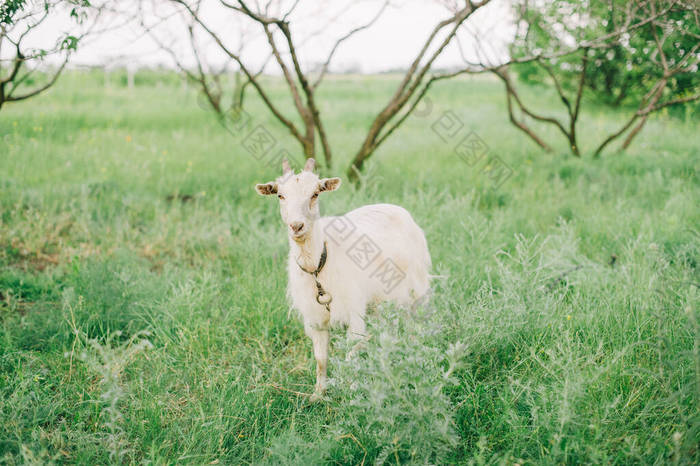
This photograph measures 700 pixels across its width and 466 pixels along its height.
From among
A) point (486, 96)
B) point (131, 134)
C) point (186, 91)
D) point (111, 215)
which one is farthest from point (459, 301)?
point (486, 96)

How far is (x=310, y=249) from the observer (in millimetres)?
2686

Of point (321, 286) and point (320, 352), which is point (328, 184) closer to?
point (321, 286)

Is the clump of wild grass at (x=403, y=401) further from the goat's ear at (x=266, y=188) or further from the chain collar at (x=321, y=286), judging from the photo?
the goat's ear at (x=266, y=188)

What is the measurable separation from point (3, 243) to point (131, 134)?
4.71 metres

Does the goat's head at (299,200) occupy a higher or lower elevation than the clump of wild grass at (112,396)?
higher

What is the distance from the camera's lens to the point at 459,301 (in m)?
3.22

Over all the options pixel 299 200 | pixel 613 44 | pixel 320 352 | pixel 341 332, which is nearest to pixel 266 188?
pixel 299 200

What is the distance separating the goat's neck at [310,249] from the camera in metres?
2.67

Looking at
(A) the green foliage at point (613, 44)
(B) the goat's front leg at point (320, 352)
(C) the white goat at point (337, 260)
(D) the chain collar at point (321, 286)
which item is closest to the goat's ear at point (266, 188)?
(C) the white goat at point (337, 260)

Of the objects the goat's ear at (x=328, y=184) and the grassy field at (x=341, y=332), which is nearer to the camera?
the grassy field at (x=341, y=332)

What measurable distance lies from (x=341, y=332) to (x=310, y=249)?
972mm

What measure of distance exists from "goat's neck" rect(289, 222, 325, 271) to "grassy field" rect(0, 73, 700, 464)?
0.56m

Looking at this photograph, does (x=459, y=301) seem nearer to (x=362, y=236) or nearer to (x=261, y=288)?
(x=362, y=236)

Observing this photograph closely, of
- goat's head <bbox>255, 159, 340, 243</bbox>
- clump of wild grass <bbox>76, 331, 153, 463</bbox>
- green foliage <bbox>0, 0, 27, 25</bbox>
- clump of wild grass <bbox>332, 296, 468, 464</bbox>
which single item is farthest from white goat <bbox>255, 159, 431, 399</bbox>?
green foliage <bbox>0, 0, 27, 25</bbox>
